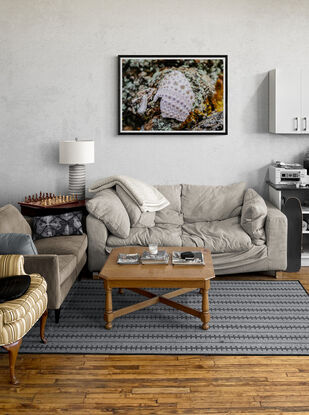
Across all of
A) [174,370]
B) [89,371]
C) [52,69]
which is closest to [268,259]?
[174,370]

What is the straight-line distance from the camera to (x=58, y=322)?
3699 millimetres

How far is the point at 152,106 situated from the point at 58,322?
2653 millimetres

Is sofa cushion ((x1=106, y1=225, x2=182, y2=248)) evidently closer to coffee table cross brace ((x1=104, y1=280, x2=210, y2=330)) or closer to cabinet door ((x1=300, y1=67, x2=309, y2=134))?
coffee table cross brace ((x1=104, y1=280, x2=210, y2=330))

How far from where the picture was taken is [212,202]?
522 centimetres

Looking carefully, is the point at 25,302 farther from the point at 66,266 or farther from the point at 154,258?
the point at 154,258

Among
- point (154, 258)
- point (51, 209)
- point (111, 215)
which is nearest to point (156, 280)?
point (154, 258)

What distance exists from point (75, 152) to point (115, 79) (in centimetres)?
96

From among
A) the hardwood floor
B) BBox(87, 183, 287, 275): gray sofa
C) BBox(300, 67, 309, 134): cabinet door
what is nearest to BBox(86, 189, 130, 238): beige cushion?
BBox(87, 183, 287, 275): gray sofa

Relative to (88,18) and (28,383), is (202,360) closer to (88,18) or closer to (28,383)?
(28,383)

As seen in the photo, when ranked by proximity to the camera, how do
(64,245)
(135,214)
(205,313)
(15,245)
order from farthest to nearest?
(135,214), (64,245), (205,313), (15,245)

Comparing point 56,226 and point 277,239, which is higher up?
point 56,226

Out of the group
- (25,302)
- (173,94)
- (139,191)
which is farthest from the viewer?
(173,94)

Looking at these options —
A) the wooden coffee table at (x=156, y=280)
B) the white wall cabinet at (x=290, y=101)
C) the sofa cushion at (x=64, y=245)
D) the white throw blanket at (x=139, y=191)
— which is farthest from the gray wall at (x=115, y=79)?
the wooden coffee table at (x=156, y=280)

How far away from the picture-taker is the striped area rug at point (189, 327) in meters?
3.29
